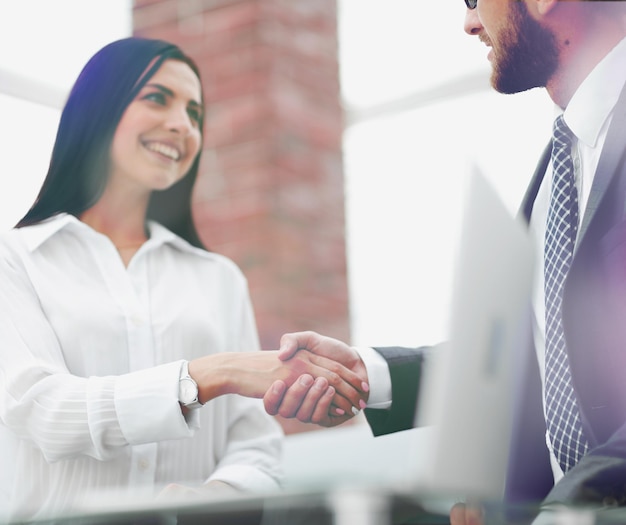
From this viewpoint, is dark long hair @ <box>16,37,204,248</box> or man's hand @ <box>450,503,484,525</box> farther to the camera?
dark long hair @ <box>16,37,204,248</box>

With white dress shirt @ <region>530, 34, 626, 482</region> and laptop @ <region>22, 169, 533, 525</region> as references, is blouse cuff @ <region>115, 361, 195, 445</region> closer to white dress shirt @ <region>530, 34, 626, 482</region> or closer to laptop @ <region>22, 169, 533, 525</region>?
laptop @ <region>22, 169, 533, 525</region>

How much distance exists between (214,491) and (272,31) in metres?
0.94

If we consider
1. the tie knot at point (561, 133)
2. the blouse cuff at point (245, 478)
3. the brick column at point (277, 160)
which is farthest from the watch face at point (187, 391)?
the brick column at point (277, 160)

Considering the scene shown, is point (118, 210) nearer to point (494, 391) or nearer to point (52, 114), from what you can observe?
point (52, 114)

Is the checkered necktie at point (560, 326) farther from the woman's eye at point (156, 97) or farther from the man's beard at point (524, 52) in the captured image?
the woman's eye at point (156, 97)

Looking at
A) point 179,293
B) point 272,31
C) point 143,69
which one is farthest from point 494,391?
point 272,31

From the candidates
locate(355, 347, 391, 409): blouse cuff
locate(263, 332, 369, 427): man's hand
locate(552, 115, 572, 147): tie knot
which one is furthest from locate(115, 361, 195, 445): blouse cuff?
locate(552, 115, 572, 147): tie knot

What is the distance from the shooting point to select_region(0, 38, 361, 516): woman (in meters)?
1.10

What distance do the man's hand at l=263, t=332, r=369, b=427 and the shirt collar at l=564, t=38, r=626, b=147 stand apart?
38cm

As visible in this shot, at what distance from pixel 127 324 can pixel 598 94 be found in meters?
0.62

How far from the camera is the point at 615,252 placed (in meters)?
0.99

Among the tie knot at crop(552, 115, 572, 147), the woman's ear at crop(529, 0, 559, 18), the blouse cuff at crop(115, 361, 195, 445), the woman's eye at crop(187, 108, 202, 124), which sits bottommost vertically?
the blouse cuff at crop(115, 361, 195, 445)

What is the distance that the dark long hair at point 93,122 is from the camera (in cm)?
125

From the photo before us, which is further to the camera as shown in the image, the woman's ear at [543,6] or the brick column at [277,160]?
the brick column at [277,160]
